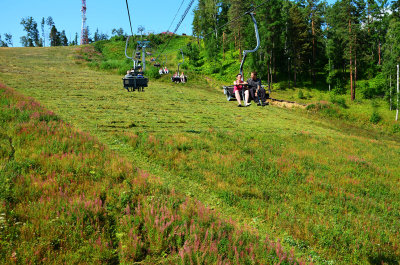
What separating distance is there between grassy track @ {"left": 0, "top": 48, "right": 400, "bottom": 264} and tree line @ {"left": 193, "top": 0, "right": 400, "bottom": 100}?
74.6 ft

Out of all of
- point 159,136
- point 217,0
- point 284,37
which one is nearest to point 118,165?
point 159,136

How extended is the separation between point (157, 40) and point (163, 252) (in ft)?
366

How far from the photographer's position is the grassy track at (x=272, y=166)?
462 inches

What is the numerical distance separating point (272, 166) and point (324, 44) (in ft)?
201

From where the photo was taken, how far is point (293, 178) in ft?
56.4

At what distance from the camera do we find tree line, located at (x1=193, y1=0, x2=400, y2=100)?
49.3 metres

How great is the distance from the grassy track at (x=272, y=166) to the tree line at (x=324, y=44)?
2275 centimetres

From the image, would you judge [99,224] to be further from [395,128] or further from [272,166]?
[395,128]

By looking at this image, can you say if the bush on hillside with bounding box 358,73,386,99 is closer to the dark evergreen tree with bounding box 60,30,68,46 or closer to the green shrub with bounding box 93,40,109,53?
the green shrub with bounding box 93,40,109,53

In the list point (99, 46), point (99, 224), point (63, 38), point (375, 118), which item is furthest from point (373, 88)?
point (63, 38)

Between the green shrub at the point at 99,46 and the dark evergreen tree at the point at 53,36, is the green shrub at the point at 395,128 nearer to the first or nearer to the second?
the green shrub at the point at 99,46

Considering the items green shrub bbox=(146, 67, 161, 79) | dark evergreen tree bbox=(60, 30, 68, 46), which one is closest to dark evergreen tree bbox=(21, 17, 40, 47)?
dark evergreen tree bbox=(60, 30, 68, 46)

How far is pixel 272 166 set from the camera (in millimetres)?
18625

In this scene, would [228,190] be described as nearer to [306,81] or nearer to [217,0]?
[306,81]
